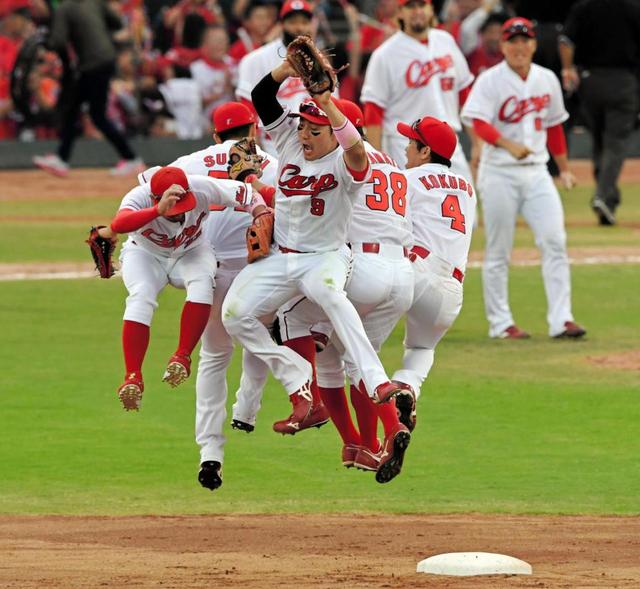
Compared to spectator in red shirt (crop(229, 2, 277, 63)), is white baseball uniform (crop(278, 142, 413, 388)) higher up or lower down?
higher up

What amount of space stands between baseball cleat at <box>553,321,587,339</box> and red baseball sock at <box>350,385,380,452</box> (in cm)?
521

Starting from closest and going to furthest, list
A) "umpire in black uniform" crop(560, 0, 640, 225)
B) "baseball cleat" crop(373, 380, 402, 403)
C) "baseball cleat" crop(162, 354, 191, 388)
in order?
"baseball cleat" crop(373, 380, 402, 403) → "baseball cleat" crop(162, 354, 191, 388) → "umpire in black uniform" crop(560, 0, 640, 225)

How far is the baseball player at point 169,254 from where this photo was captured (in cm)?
852

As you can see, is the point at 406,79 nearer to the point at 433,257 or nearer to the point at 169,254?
the point at 433,257

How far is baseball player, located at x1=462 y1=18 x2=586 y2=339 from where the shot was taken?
1367 cm

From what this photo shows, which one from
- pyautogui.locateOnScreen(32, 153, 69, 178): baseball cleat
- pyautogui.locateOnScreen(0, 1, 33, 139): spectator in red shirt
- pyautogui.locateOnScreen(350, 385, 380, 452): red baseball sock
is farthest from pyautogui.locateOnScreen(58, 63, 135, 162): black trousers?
pyautogui.locateOnScreen(350, 385, 380, 452): red baseball sock

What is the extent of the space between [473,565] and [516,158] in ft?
20.3

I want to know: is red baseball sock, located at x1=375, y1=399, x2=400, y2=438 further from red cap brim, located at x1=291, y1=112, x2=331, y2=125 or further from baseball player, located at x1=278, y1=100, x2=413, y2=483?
red cap brim, located at x1=291, y1=112, x2=331, y2=125

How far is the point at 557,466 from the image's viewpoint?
10492mm

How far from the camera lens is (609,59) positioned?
63.5 feet

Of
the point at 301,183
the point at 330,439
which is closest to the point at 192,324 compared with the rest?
the point at 301,183

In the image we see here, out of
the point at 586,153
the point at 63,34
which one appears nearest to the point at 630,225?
the point at 586,153

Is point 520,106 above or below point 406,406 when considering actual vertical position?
below

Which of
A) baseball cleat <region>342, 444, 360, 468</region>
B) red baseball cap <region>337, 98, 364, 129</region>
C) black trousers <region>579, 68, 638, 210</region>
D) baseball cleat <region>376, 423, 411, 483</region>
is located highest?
red baseball cap <region>337, 98, 364, 129</region>
